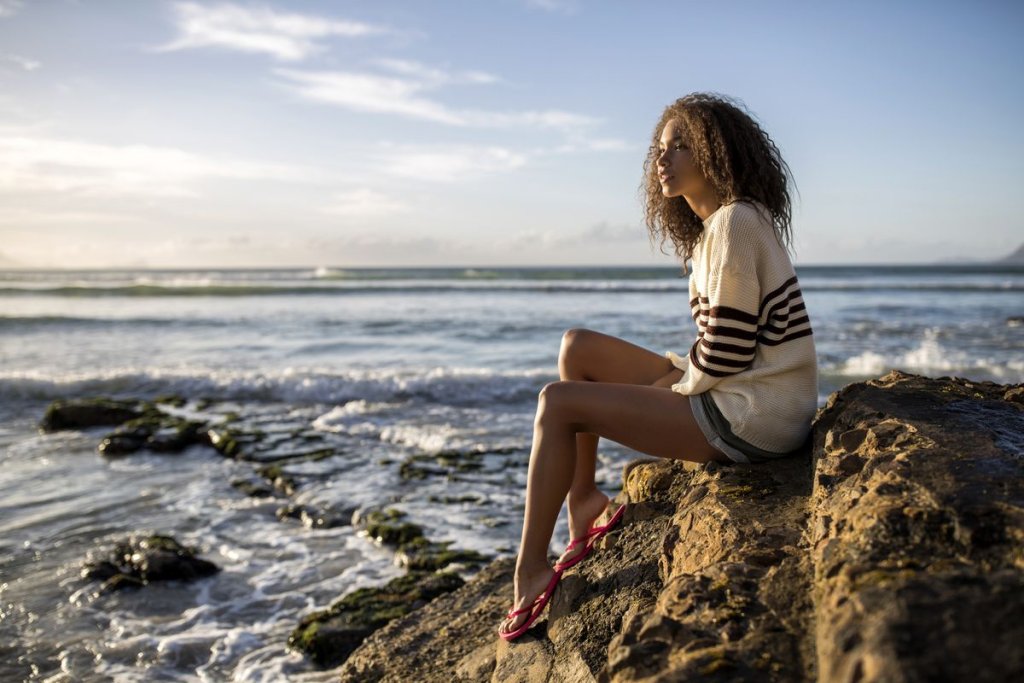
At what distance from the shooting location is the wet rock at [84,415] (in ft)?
33.2

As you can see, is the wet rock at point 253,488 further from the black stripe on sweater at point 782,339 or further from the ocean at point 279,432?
the black stripe on sweater at point 782,339

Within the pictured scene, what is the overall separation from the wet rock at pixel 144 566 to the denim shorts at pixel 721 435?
3772mm

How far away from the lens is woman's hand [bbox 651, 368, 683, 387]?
3734mm

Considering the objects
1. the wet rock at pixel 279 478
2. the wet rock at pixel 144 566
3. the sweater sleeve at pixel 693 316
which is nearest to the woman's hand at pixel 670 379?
the sweater sleeve at pixel 693 316

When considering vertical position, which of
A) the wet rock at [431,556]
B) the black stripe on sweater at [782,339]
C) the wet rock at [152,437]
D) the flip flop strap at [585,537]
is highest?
the black stripe on sweater at [782,339]

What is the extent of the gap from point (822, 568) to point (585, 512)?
5.47ft

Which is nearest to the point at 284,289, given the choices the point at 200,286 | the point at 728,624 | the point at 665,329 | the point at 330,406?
the point at 200,286

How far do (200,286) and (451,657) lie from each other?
34.2m

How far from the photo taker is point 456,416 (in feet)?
34.1

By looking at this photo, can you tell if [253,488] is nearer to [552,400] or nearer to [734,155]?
[552,400]

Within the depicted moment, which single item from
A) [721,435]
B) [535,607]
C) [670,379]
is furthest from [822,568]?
[670,379]

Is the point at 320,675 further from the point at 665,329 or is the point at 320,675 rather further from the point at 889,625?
the point at 665,329

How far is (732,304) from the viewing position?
10.1 ft

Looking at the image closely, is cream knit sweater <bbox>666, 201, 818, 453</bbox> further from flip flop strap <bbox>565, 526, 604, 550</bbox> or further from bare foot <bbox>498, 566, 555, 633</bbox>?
bare foot <bbox>498, 566, 555, 633</bbox>
